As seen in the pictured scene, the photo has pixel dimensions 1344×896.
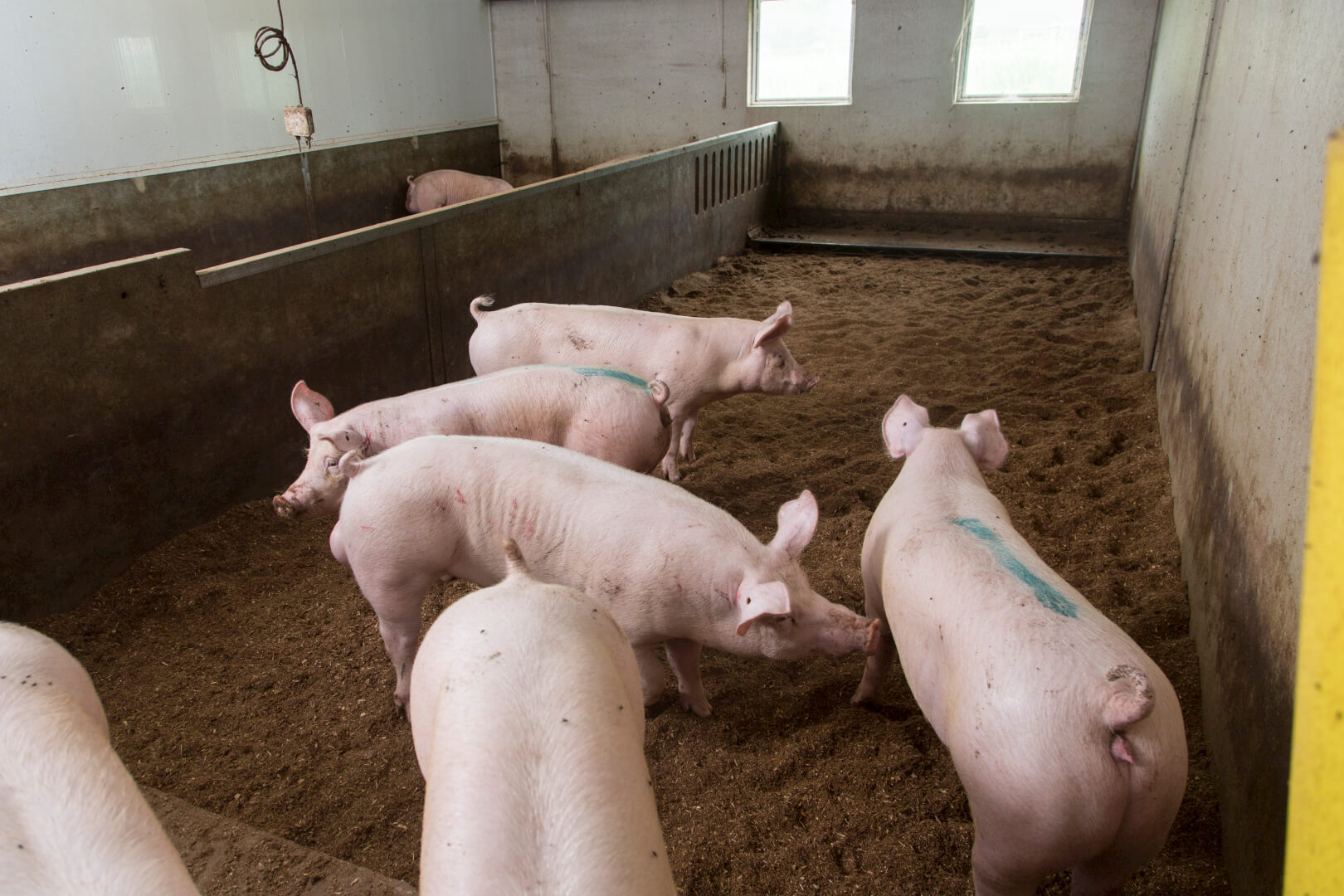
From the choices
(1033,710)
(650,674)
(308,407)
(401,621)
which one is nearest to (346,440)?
(308,407)

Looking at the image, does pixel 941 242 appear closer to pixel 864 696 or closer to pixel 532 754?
pixel 864 696

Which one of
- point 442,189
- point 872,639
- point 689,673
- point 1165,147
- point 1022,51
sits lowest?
point 689,673

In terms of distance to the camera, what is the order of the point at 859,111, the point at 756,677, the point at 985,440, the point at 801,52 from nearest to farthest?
the point at 985,440, the point at 756,677, the point at 859,111, the point at 801,52

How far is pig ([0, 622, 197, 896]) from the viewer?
1.30m

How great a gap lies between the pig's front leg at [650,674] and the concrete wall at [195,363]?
87.6 inches

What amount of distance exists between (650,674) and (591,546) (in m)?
0.47

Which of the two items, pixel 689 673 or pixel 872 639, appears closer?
pixel 872 639

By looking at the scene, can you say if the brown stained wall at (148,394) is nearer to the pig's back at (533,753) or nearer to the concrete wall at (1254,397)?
the pig's back at (533,753)

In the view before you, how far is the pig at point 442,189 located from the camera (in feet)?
28.9

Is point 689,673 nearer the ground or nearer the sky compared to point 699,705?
nearer the sky

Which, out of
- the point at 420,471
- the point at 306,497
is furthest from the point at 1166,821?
the point at 306,497

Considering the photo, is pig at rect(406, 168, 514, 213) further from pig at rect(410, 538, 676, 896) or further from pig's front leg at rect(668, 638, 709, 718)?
pig at rect(410, 538, 676, 896)

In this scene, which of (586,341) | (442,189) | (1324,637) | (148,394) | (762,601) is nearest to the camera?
(1324,637)

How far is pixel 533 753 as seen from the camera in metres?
1.44
